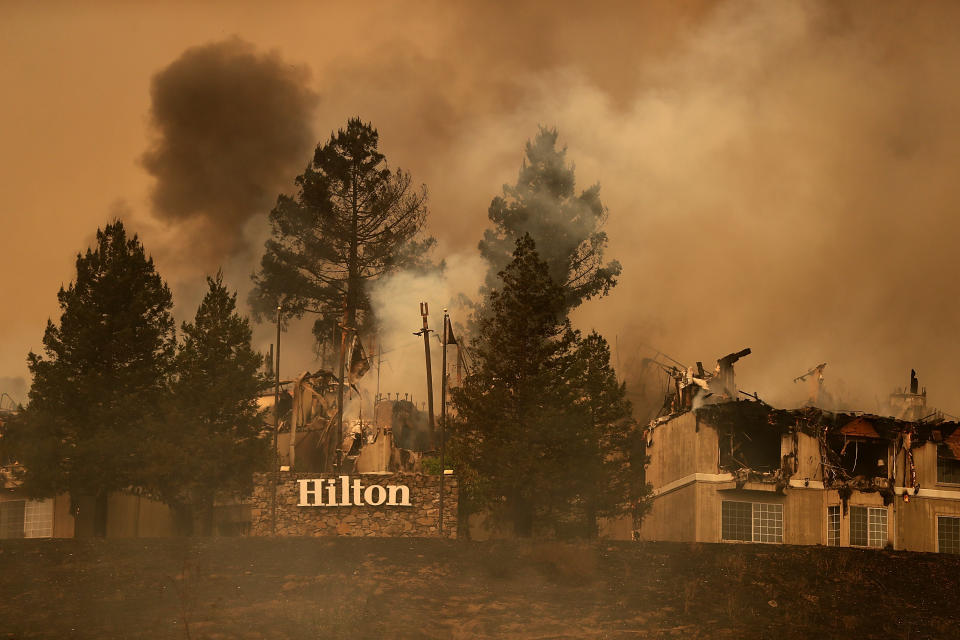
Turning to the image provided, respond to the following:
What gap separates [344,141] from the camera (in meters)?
79.1

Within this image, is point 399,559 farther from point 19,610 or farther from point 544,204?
point 544,204

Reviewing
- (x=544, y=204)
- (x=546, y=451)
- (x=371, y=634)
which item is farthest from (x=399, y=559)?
(x=544, y=204)

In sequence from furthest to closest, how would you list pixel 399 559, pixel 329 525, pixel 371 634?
pixel 329 525 → pixel 399 559 → pixel 371 634

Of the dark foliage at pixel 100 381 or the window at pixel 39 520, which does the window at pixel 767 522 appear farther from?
the window at pixel 39 520

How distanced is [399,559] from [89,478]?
14.7 metres

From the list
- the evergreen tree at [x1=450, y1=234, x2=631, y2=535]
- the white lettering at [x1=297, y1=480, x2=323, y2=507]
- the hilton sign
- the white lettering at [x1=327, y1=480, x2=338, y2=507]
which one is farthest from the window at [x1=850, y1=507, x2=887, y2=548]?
the white lettering at [x1=297, y1=480, x2=323, y2=507]

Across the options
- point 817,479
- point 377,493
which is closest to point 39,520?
point 377,493

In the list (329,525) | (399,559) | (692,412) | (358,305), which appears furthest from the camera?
(358,305)

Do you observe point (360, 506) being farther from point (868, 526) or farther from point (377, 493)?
point (868, 526)

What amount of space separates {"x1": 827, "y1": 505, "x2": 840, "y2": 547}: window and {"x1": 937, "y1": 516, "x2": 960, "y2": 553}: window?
4749 mm

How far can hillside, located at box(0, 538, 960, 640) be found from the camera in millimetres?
39531

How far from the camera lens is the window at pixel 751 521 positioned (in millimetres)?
58344

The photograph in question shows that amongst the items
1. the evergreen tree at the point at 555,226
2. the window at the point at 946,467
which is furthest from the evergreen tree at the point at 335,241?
the window at the point at 946,467

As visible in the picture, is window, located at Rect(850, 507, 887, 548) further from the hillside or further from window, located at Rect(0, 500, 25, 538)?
window, located at Rect(0, 500, 25, 538)
